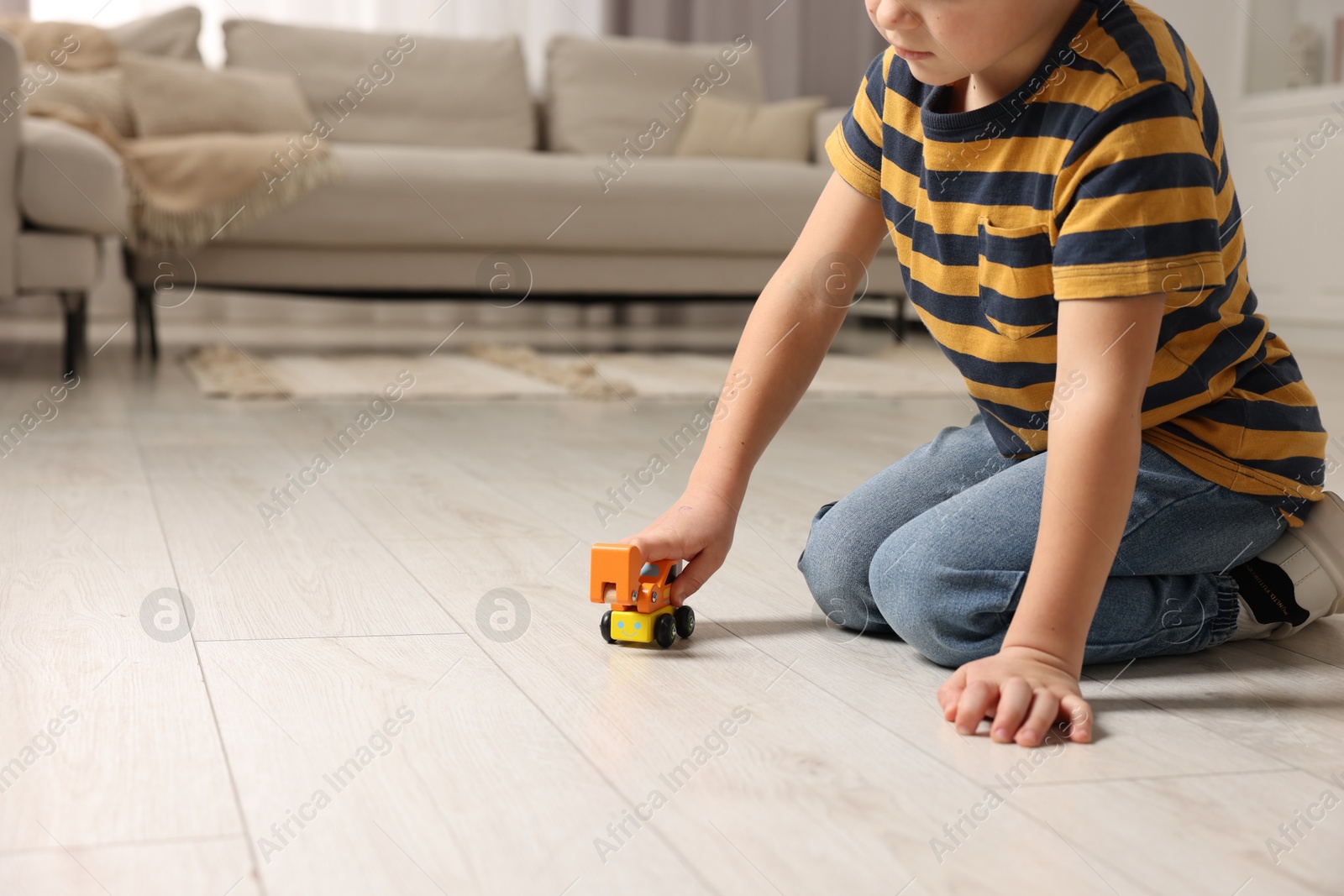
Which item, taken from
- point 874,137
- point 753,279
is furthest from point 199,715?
point 753,279

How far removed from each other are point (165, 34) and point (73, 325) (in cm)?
114

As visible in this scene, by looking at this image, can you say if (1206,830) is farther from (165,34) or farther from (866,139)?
(165,34)

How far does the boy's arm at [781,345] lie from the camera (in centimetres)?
90

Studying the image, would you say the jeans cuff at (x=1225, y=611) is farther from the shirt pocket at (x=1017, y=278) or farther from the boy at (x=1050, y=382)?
the shirt pocket at (x=1017, y=278)

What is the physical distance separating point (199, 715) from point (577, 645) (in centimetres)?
24

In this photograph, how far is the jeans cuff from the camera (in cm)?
87

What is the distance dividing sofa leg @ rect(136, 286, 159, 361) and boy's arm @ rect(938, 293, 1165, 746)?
2.31 meters

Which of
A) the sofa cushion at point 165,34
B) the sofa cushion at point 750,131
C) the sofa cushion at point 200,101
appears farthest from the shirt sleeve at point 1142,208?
the sofa cushion at point 165,34

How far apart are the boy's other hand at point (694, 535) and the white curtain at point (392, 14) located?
3061 mm

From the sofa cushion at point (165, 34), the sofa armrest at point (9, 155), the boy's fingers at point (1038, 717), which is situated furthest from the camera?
the sofa cushion at point (165, 34)

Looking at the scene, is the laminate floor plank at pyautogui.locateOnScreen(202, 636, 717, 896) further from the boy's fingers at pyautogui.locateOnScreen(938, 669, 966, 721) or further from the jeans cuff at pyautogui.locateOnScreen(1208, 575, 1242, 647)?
the jeans cuff at pyautogui.locateOnScreen(1208, 575, 1242, 647)

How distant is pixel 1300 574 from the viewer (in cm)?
87

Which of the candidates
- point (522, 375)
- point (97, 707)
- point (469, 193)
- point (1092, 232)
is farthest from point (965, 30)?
point (469, 193)

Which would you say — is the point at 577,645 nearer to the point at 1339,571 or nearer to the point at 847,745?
the point at 847,745
